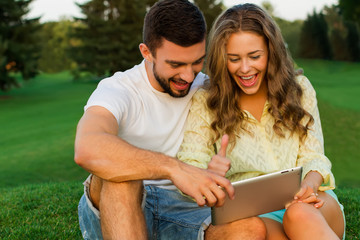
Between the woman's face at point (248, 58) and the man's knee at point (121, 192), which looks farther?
the woman's face at point (248, 58)

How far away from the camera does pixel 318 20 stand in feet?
76.5

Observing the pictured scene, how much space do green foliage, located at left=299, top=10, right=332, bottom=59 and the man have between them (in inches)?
880

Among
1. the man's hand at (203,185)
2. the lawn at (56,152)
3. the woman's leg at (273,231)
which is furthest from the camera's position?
the lawn at (56,152)

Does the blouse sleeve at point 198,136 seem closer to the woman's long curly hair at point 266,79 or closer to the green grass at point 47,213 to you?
the woman's long curly hair at point 266,79

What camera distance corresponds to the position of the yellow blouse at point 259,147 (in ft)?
9.20

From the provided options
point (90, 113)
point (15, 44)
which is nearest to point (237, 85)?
point (90, 113)

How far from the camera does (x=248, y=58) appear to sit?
2824 millimetres

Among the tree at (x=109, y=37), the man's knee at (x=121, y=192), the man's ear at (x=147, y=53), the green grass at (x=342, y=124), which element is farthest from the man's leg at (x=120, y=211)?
the tree at (x=109, y=37)

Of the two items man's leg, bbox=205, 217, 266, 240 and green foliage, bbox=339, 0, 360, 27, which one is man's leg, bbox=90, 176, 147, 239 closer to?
man's leg, bbox=205, 217, 266, 240

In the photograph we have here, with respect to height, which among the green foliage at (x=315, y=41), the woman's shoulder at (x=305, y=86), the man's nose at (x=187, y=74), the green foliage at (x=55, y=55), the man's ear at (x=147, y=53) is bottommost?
the green foliage at (x=55, y=55)

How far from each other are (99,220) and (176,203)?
512 millimetres

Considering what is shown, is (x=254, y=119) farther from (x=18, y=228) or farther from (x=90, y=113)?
(x=18, y=228)

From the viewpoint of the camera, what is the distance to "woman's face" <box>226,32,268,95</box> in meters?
2.80

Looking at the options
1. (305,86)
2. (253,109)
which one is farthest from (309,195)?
(305,86)
